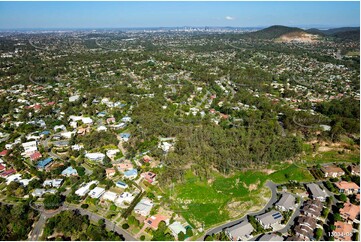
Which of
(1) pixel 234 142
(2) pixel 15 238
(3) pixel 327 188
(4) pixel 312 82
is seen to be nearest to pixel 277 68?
(4) pixel 312 82

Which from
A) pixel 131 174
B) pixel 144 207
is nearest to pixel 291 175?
pixel 144 207

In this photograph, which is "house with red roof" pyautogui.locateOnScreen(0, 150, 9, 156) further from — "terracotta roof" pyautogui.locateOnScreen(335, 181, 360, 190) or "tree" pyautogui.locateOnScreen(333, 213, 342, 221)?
"terracotta roof" pyautogui.locateOnScreen(335, 181, 360, 190)

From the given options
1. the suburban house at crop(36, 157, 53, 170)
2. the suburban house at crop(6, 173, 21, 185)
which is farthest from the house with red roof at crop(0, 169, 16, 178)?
the suburban house at crop(36, 157, 53, 170)

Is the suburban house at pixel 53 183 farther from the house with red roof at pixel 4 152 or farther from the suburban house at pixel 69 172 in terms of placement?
the house with red roof at pixel 4 152

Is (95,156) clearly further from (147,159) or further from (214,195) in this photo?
(214,195)

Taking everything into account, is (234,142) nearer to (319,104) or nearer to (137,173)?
(137,173)

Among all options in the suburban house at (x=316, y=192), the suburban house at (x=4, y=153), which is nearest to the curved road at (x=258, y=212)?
the suburban house at (x=316, y=192)
